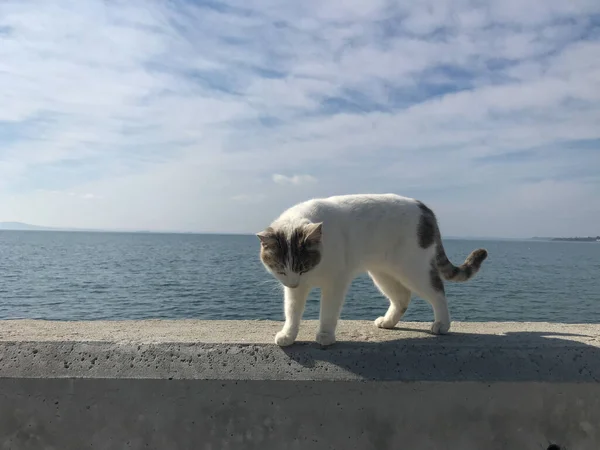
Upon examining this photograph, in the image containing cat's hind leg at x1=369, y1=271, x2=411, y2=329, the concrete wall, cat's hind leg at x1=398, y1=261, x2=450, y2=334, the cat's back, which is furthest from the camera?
cat's hind leg at x1=369, y1=271, x2=411, y2=329

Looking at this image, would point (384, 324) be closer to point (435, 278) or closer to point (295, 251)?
point (435, 278)

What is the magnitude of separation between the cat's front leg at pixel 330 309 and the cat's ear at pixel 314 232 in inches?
16.3

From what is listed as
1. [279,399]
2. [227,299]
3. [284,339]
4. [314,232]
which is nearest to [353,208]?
[314,232]

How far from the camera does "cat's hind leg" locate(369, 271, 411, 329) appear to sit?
14.5 feet

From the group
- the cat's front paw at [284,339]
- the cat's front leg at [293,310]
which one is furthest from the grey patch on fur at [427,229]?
the cat's front paw at [284,339]

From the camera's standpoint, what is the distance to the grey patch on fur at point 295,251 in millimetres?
3400

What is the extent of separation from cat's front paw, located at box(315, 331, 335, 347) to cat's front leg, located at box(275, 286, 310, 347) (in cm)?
17

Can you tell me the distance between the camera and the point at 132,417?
2977mm

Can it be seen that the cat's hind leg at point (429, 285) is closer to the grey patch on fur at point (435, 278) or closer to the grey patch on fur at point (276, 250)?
the grey patch on fur at point (435, 278)

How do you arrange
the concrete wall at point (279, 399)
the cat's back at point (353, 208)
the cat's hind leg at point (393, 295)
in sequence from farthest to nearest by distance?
1. the cat's hind leg at point (393, 295)
2. the cat's back at point (353, 208)
3. the concrete wall at point (279, 399)

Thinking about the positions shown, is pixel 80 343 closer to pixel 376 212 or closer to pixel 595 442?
pixel 376 212

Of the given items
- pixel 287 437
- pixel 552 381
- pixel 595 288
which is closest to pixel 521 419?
pixel 552 381

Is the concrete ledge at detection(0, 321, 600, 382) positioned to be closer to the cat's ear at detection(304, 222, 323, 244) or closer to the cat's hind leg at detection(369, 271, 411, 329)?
the cat's ear at detection(304, 222, 323, 244)

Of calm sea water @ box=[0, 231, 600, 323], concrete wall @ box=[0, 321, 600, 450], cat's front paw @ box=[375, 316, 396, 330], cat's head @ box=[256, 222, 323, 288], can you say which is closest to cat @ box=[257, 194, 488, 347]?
cat's head @ box=[256, 222, 323, 288]
